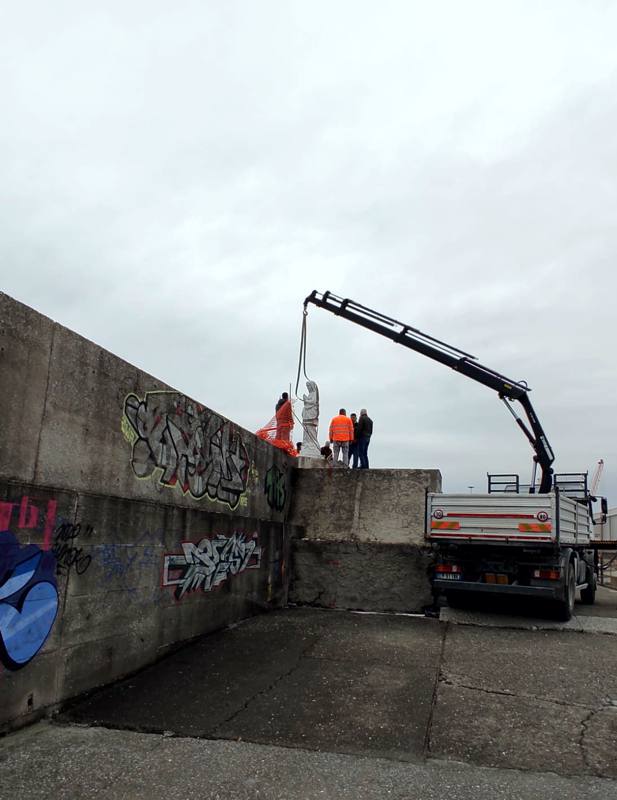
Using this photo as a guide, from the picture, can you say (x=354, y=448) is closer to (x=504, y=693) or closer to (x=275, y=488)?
(x=275, y=488)

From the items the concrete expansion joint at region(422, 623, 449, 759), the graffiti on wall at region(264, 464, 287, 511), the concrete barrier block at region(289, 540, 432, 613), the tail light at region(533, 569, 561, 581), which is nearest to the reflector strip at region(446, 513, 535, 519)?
the tail light at region(533, 569, 561, 581)

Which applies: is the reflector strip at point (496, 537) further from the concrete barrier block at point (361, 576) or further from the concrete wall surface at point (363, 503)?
the concrete wall surface at point (363, 503)

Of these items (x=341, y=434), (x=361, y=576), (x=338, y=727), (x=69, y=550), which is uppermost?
(x=341, y=434)

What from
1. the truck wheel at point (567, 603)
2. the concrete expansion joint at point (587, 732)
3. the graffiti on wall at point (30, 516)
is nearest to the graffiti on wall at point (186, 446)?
the graffiti on wall at point (30, 516)

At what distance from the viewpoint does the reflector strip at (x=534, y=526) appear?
9742mm

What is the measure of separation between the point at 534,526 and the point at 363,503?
3.30m

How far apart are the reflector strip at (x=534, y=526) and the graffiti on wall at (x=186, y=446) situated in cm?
451

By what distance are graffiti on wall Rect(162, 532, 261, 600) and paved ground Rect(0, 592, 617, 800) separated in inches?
30.5

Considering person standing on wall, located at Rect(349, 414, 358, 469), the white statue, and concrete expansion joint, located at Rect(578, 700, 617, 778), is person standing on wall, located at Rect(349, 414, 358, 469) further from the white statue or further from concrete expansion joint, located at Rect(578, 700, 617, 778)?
concrete expansion joint, located at Rect(578, 700, 617, 778)

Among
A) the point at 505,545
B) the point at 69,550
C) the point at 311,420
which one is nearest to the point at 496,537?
the point at 505,545

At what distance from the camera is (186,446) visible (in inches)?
313

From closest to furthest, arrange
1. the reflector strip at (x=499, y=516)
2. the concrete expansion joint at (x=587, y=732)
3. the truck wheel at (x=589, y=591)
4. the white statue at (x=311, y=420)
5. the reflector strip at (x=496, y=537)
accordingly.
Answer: the concrete expansion joint at (x=587, y=732)
the reflector strip at (x=496, y=537)
the reflector strip at (x=499, y=516)
the truck wheel at (x=589, y=591)
the white statue at (x=311, y=420)

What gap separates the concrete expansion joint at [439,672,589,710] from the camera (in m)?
6.04

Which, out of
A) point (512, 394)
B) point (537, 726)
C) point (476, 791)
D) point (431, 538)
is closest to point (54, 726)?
point (476, 791)
